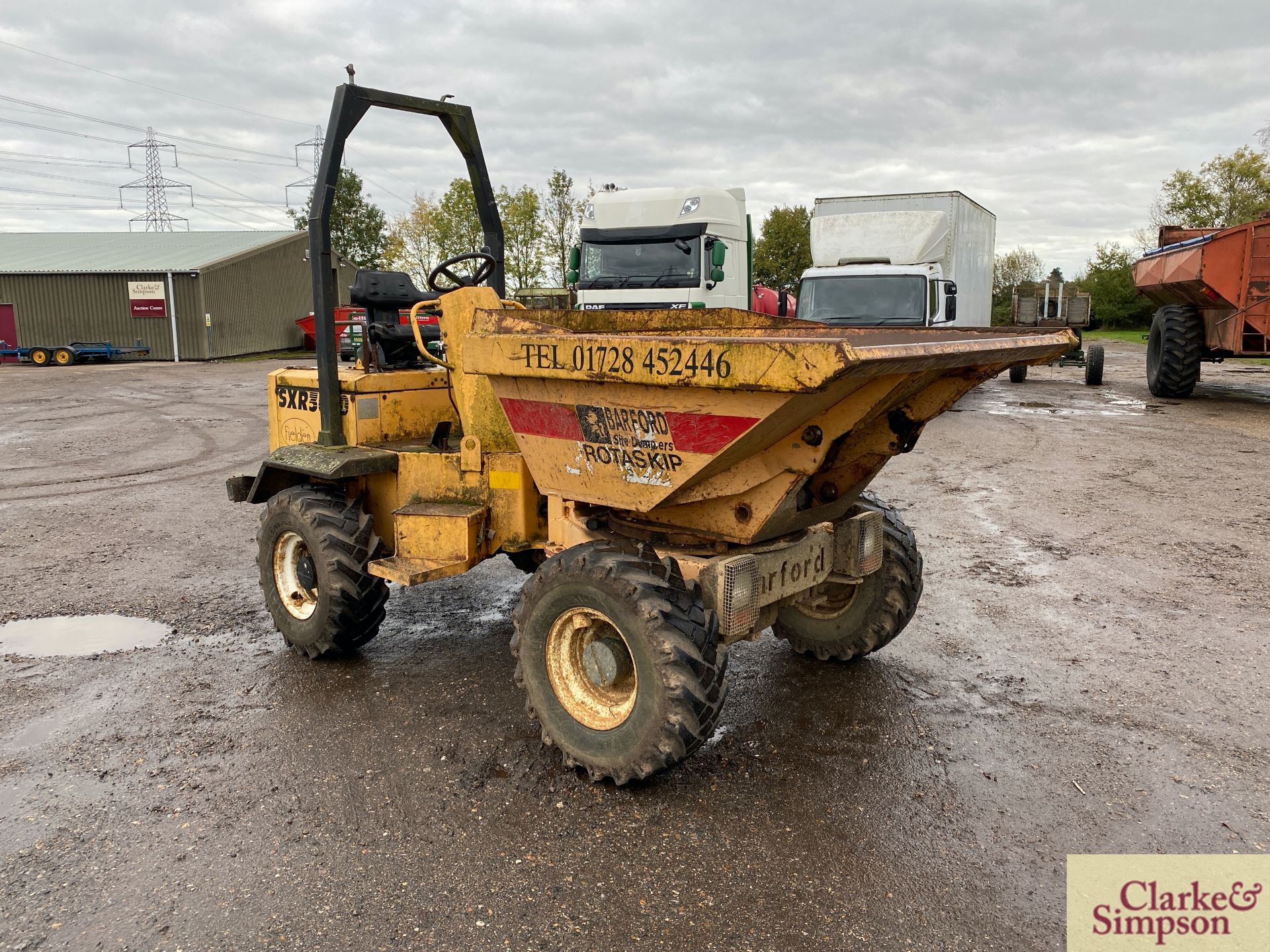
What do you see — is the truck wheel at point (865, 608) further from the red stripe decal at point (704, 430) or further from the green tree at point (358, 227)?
the green tree at point (358, 227)

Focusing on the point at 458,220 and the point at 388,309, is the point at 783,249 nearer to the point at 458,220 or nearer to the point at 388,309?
the point at 458,220

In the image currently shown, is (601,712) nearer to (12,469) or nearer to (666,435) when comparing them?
(666,435)

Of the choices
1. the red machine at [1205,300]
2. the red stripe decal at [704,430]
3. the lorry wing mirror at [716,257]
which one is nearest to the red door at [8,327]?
the lorry wing mirror at [716,257]

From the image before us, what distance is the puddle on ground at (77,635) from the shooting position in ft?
16.1

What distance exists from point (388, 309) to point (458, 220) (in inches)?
1126

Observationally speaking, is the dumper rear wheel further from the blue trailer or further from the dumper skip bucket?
the blue trailer

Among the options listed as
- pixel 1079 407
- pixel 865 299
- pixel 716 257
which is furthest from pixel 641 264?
pixel 1079 407

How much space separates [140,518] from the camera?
7832 millimetres

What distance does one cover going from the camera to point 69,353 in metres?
27.5

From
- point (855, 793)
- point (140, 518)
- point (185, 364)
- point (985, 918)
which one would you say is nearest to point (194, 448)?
point (140, 518)

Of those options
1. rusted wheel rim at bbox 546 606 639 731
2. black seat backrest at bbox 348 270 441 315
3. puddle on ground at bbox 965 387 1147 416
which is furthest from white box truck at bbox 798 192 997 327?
rusted wheel rim at bbox 546 606 639 731

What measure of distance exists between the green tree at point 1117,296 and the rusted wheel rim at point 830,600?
127 feet

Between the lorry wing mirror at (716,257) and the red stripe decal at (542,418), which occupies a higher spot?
the lorry wing mirror at (716,257)

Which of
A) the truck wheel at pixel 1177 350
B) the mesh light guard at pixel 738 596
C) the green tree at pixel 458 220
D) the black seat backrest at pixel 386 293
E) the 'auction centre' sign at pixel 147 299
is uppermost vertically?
the green tree at pixel 458 220
